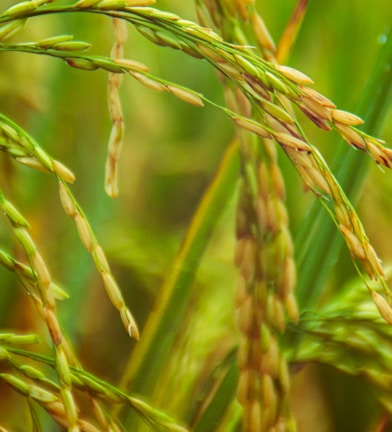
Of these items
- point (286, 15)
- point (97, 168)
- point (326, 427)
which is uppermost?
point (286, 15)

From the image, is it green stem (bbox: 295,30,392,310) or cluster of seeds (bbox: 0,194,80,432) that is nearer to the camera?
cluster of seeds (bbox: 0,194,80,432)

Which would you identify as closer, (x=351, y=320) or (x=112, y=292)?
(x=112, y=292)

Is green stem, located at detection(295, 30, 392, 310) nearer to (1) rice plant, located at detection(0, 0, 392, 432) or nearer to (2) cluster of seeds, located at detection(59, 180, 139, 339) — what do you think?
(1) rice plant, located at detection(0, 0, 392, 432)

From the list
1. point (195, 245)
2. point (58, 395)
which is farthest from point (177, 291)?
point (58, 395)

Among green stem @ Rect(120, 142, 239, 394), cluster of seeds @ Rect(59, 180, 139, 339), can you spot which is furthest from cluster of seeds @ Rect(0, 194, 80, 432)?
green stem @ Rect(120, 142, 239, 394)

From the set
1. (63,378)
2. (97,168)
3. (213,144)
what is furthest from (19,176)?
(63,378)

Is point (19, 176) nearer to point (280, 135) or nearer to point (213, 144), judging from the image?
point (213, 144)

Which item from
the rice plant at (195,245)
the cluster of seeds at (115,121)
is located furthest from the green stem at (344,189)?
the cluster of seeds at (115,121)

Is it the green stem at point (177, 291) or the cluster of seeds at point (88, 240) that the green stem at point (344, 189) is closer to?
the green stem at point (177, 291)

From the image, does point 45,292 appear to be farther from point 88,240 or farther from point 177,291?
point 177,291
